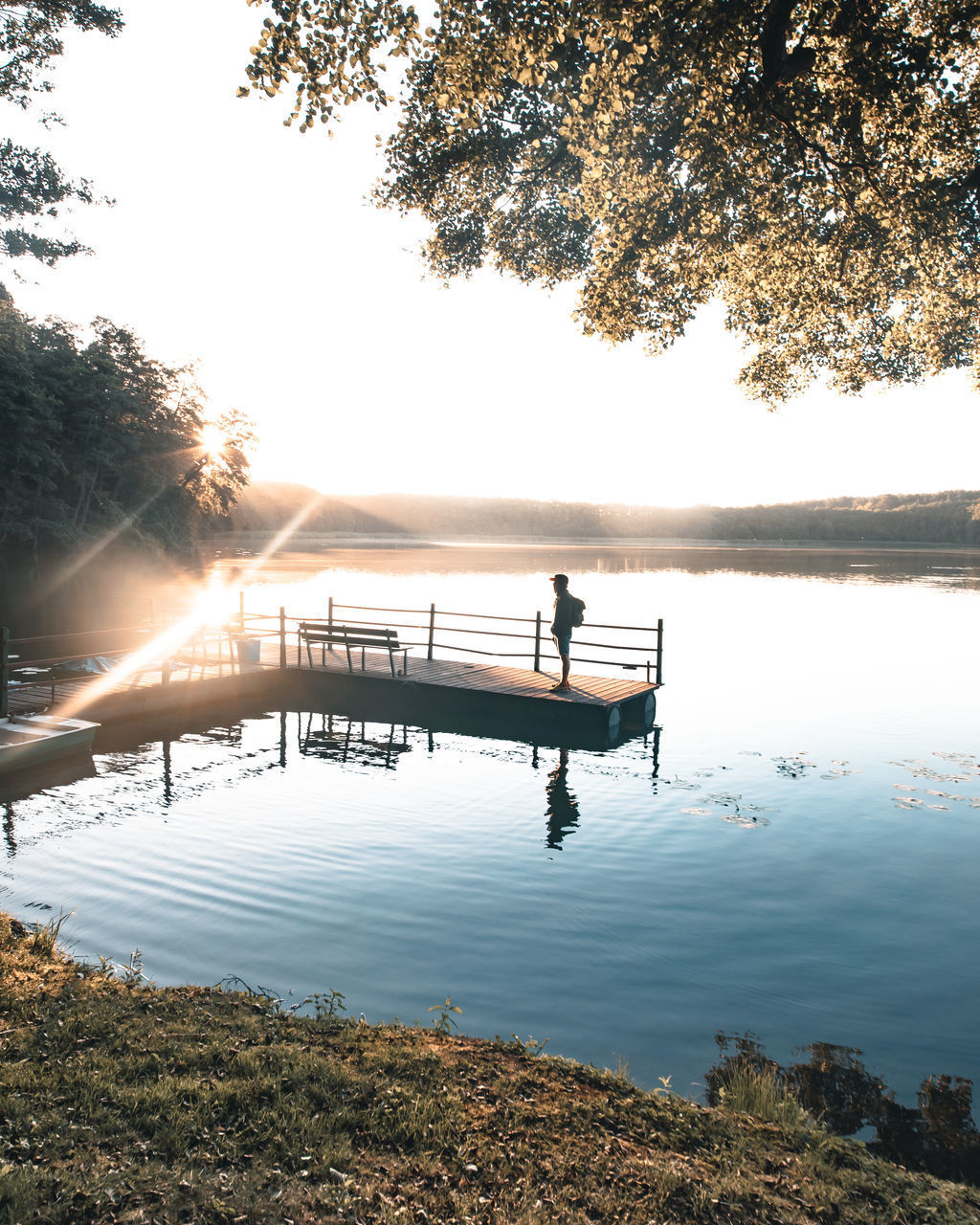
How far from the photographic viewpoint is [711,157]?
10.7 metres

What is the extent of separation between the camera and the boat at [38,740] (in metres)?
12.5

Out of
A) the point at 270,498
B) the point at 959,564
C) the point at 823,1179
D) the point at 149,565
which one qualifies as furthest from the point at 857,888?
the point at 270,498

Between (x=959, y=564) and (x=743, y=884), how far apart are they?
96.6 meters

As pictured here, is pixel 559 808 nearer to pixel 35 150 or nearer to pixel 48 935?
pixel 48 935

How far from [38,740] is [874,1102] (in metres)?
12.2

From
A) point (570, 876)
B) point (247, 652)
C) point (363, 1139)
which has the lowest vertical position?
point (570, 876)

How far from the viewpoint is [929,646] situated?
3064cm

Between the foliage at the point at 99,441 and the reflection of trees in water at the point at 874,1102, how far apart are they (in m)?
37.0

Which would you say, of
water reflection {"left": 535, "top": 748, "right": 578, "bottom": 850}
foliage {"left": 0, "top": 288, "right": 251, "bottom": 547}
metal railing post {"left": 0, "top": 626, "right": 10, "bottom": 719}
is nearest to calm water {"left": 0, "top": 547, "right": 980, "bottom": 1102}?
water reflection {"left": 535, "top": 748, "right": 578, "bottom": 850}

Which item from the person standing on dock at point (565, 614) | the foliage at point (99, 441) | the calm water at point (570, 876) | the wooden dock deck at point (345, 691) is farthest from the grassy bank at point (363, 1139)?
the foliage at point (99, 441)

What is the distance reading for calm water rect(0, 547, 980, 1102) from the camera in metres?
6.72

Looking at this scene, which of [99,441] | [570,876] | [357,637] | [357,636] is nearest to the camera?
[570,876]

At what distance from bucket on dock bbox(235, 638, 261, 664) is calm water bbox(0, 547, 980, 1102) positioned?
234 cm

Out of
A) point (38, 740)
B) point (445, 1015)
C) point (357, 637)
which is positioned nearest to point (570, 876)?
point (445, 1015)
